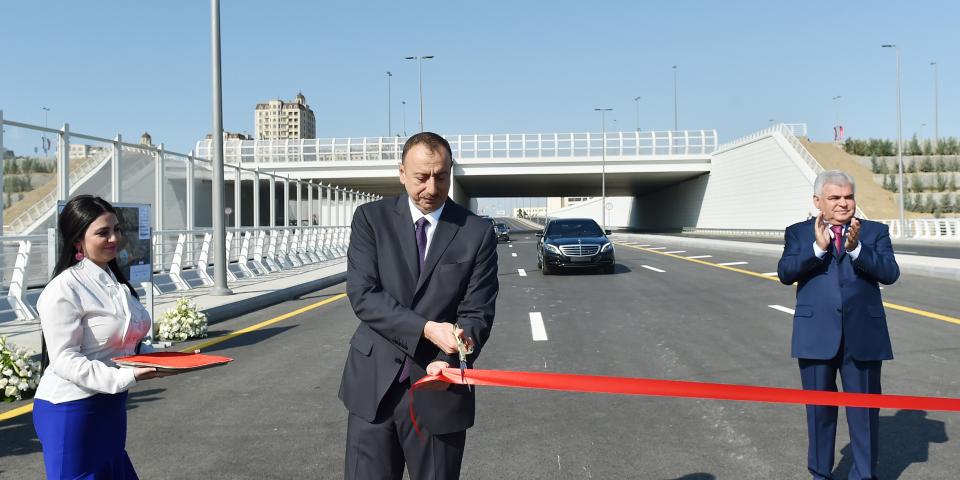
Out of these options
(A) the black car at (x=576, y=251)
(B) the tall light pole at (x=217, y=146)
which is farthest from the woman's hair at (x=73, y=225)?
(A) the black car at (x=576, y=251)

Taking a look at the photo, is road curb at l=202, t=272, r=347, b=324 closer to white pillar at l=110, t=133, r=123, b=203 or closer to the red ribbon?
white pillar at l=110, t=133, r=123, b=203

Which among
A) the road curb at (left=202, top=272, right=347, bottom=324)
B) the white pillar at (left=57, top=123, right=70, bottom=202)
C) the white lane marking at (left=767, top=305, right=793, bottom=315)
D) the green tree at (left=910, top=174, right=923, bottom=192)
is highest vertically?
the green tree at (left=910, top=174, right=923, bottom=192)

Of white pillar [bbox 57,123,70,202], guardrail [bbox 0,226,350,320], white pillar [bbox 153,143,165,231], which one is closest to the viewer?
guardrail [bbox 0,226,350,320]

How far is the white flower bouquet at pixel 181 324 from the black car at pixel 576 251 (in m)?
10.7

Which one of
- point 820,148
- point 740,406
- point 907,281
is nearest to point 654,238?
point 820,148

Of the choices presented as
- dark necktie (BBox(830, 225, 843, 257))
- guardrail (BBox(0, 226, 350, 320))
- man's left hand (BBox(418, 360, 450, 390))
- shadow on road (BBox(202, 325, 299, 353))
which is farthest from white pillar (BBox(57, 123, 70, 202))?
dark necktie (BBox(830, 225, 843, 257))

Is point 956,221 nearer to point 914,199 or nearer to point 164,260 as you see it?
point 914,199

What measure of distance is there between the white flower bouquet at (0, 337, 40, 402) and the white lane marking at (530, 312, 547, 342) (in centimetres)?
542

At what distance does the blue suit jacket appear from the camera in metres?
3.71

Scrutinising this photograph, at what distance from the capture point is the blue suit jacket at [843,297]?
12.2 feet

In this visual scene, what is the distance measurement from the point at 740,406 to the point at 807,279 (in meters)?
2.13

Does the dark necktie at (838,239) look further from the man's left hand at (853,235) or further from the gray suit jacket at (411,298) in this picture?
the gray suit jacket at (411,298)

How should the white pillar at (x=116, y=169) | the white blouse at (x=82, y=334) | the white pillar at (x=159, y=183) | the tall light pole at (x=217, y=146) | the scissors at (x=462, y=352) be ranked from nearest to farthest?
the scissors at (x=462, y=352)
the white blouse at (x=82, y=334)
the white pillar at (x=116, y=169)
the tall light pole at (x=217, y=146)
the white pillar at (x=159, y=183)

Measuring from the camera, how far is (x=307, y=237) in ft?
80.3
